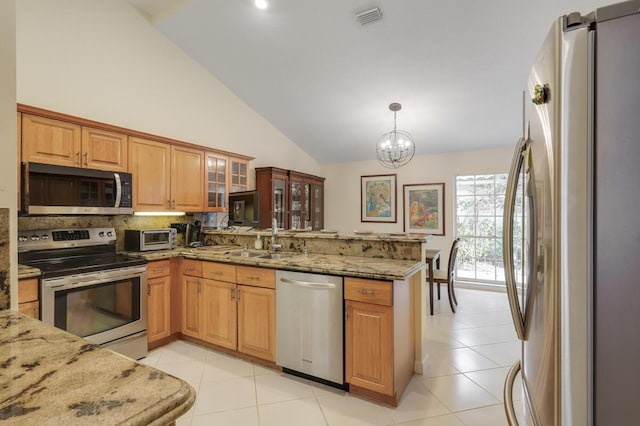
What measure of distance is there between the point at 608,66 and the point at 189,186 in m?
3.72

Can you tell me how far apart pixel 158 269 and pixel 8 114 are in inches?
84.5

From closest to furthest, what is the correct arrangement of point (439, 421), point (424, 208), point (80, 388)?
1. point (80, 388)
2. point (439, 421)
3. point (424, 208)

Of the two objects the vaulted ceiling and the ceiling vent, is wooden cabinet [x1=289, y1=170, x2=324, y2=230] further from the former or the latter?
the ceiling vent

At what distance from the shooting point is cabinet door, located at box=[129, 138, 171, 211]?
122 inches

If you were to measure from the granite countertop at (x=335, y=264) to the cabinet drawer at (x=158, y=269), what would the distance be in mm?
54

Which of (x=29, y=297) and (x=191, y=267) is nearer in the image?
(x=29, y=297)

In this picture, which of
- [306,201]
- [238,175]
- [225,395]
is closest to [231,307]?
[225,395]

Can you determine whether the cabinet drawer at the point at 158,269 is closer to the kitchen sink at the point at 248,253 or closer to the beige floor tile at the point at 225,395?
the kitchen sink at the point at 248,253

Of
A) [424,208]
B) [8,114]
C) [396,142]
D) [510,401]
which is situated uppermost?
[396,142]

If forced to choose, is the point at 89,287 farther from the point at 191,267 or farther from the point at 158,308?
the point at 191,267

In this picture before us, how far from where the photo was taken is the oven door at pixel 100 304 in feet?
7.33

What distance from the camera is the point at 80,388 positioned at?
1.99 feet

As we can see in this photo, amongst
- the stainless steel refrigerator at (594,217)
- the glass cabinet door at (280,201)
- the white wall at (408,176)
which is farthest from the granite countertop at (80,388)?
the white wall at (408,176)

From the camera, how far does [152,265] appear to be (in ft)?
9.50
